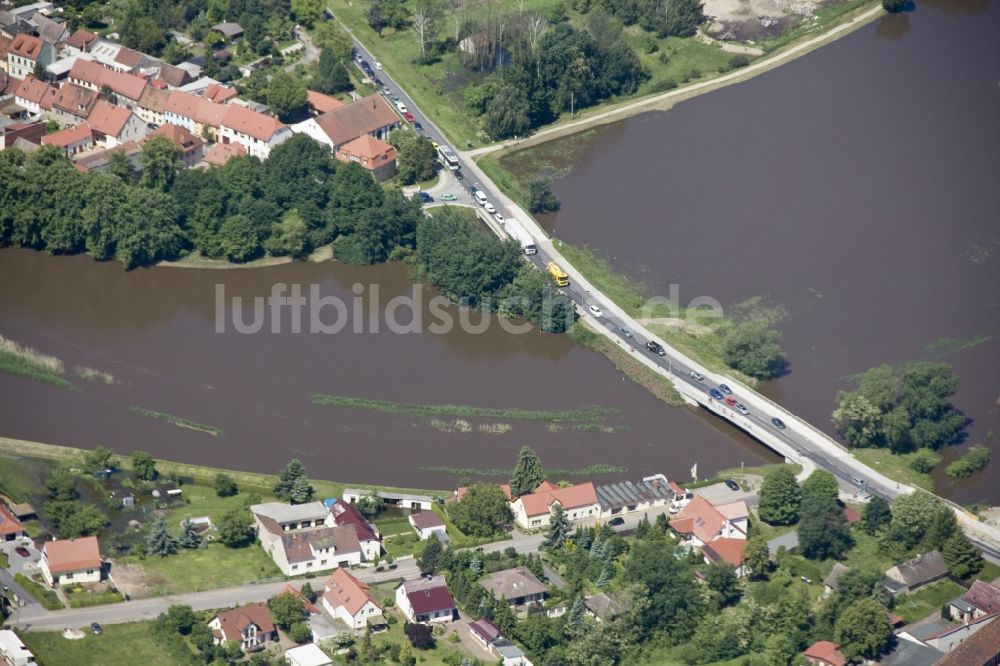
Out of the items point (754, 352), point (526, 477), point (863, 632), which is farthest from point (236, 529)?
point (754, 352)

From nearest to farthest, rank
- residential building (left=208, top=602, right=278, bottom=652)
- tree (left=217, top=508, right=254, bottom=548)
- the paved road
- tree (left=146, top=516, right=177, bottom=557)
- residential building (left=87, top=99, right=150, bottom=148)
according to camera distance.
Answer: residential building (left=208, top=602, right=278, bottom=652) → tree (left=146, top=516, right=177, bottom=557) → tree (left=217, top=508, right=254, bottom=548) → the paved road → residential building (left=87, top=99, right=150, bottom=148)

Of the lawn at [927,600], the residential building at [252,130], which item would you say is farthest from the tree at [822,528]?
the residential building at [252,130]

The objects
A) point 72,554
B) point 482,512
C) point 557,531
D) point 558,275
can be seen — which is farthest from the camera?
point 558,275

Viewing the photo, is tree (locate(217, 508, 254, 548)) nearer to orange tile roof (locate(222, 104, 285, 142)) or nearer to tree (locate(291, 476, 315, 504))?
tree (locate(291, 476, 315, 504))

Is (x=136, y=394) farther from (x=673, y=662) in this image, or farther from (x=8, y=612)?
(x=673, y=662)

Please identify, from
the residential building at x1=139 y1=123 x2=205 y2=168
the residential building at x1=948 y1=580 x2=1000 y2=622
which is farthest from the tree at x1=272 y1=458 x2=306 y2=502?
the residential building at x1=139 y1=123 x2=205 y2=168

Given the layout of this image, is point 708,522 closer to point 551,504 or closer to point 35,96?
point 551,504

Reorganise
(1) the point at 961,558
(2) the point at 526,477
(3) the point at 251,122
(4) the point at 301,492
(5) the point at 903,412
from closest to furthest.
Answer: (1) the point at 961,558
(4) the point at 301,492
(2) the point at 526,477
(5) the point at 903,412
(3) the point at 251,122
